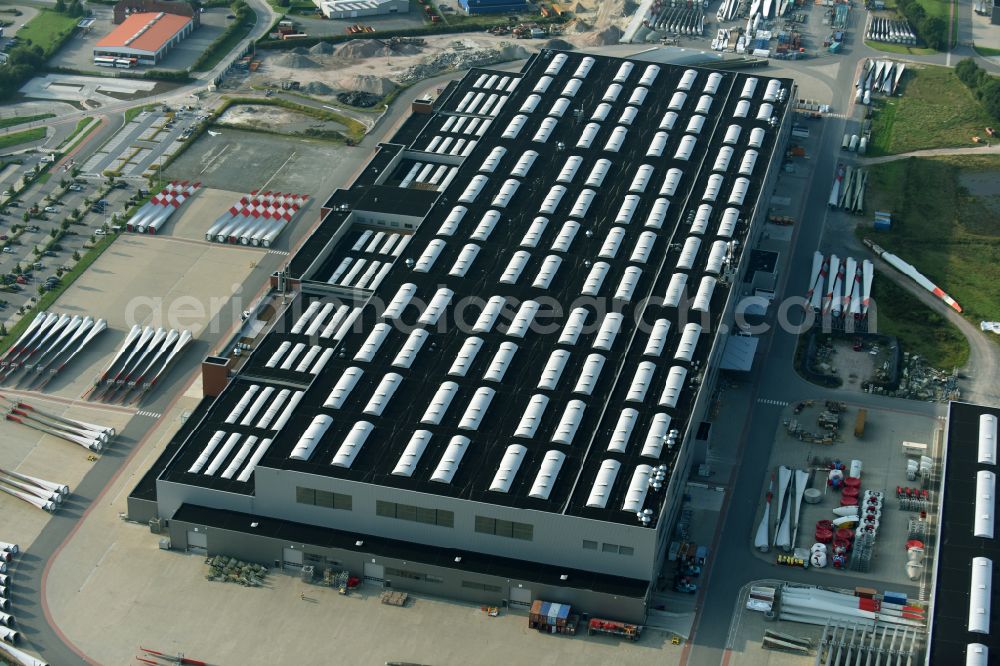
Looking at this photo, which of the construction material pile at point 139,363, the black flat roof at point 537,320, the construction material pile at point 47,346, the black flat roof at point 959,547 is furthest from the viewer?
the construction material pile at point 47,346

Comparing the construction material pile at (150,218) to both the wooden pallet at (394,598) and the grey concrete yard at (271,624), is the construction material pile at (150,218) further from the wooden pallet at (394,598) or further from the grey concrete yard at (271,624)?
the wooden pallet at (394,598)

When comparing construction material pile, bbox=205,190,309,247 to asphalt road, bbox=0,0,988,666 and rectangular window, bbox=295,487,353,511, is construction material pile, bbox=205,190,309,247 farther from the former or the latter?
rectangular window, bbox=295,487,353,511

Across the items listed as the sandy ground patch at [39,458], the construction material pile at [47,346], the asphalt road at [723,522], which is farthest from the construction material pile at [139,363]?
the construction material pile at [47,346]

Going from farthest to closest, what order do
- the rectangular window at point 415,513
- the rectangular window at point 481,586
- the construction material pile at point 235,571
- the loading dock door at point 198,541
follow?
the loading dock door at point 198,541
the construction material pile at point 235,571
the rectangular window at point 415,513
the rectangular window at point 481,586

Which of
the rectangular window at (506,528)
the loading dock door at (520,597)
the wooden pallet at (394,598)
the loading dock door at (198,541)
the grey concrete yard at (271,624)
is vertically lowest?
the grey concrete yard at (271,624)

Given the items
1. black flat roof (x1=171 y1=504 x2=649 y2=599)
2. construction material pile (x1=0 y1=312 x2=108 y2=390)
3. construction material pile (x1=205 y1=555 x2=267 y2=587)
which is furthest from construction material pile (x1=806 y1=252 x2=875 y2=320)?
construction material pile (x1=0 y1=312 x2=108 y2=390)

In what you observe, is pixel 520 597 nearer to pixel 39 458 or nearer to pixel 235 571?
pixel 235 571

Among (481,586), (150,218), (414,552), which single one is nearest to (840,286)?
(481,586)
